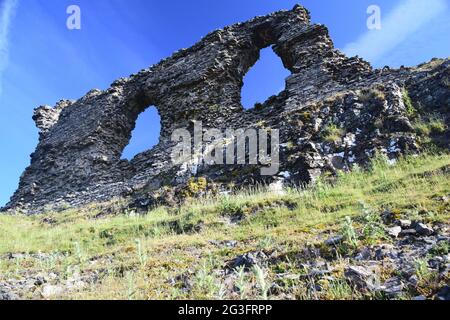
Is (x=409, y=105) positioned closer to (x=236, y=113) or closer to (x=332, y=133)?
(x=332, y=133)

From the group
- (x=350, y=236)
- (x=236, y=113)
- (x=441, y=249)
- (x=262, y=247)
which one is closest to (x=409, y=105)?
(x=236, y=113)

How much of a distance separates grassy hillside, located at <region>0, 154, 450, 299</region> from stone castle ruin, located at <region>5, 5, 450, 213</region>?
1632 mm

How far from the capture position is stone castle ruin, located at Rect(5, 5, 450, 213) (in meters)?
11.2

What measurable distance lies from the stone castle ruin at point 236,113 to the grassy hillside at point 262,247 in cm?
163

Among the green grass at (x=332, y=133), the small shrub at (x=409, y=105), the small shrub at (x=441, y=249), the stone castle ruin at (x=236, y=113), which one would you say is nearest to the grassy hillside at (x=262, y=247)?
the small shrub at (x=441, y=249)

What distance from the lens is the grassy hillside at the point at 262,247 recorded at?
393cm

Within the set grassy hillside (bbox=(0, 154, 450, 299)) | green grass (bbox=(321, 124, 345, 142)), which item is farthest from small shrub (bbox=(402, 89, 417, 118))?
grassy hillside (bbox=(0, 154, 450, 299))

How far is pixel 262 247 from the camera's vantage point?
18.4ft

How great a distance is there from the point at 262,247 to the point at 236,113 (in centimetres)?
1183

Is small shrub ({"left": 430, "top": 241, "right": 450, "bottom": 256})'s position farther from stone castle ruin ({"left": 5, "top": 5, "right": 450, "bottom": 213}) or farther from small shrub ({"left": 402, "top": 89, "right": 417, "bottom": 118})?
small shrub ({"left": 402, "top": 89, "right": 417, "bottom": 118})
